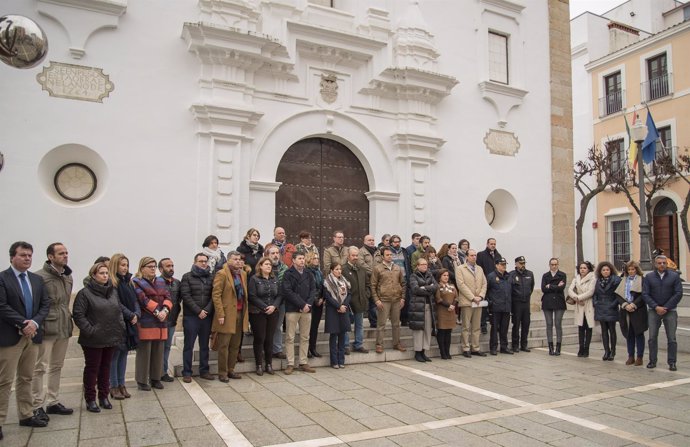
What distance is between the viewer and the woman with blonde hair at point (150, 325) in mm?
6129

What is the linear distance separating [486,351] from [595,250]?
17.8 meters

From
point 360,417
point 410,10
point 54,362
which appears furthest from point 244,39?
point 360,417

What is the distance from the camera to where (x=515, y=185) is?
12.5 meters

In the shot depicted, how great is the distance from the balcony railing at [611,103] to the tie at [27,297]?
24627mm

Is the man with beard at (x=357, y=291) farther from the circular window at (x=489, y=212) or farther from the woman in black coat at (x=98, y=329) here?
the circular window at (x=489, y=212)

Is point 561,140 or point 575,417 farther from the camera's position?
point 561,140

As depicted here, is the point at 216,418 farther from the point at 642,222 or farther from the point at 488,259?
the point at 642,222

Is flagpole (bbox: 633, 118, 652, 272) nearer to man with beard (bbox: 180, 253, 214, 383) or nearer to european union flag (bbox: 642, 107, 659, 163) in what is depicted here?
european union flag (bbox: 642, 107, 659, 163)

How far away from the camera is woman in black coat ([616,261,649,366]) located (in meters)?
8.29

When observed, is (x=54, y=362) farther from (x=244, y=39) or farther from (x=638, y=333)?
(x=638, y=333)

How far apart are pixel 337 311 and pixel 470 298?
2469 millimetres

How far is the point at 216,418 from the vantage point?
516cm

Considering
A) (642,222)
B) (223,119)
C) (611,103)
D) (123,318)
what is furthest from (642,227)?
(611,103)

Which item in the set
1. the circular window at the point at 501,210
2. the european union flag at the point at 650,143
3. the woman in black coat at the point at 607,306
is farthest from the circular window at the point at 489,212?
the european union flag at the point at 650,143
